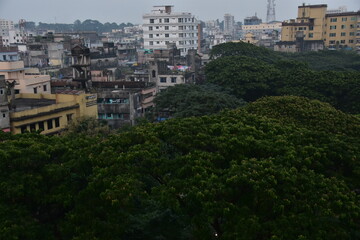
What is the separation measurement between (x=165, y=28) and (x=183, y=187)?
94.5 meters

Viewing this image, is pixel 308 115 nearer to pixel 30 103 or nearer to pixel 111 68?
pixel 30 103

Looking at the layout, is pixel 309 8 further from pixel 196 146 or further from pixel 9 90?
pixel 196 146

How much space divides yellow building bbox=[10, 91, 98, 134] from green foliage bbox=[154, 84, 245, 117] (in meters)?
8.14

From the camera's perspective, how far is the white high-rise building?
105m

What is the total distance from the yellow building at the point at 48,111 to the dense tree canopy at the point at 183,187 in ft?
42.8

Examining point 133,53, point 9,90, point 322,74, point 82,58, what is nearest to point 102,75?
point 82,58

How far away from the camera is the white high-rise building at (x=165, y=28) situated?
105 meters

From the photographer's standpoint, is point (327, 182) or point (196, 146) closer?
point (327, 182)

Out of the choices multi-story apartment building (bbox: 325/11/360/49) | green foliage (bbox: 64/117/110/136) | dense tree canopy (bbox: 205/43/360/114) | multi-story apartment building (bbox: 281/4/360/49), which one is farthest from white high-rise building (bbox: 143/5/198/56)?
green foliage (bbox: 64/117/110/136)

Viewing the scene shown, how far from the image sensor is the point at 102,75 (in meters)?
59.4

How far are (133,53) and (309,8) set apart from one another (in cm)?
4142

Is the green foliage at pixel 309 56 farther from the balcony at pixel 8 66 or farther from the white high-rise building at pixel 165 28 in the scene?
the balcony at pixel 8 66

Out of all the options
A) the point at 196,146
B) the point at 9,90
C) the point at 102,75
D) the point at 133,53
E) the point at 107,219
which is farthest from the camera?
the point at 133,53

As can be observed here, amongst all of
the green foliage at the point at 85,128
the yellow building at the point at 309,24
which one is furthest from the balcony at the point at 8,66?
the yellow building at the point at 309,24
